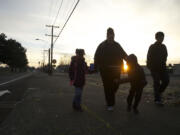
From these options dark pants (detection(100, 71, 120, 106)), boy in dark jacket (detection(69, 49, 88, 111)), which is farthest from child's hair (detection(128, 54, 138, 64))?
boy in dark jacket (detection(69, 49, 88, 111))

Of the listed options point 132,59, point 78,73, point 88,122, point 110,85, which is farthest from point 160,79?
point 88,122

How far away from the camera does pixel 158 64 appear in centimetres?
617

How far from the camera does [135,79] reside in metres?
5.11

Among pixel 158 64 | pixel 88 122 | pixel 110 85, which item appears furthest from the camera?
pixel 158 64

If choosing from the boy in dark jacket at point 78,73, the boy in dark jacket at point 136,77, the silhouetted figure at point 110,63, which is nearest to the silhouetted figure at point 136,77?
the boy in dark jacket at point 136,77

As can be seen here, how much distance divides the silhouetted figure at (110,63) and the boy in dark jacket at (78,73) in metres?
0.43

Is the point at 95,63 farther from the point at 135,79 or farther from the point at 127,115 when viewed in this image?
the point at 127,115

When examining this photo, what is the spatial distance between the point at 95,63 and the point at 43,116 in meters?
1.85

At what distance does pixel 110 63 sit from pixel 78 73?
82 cm

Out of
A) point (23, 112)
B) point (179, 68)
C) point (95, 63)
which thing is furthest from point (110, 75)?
point (179, 68)

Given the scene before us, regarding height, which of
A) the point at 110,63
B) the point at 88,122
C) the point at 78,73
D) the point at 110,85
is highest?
the point at 110,63

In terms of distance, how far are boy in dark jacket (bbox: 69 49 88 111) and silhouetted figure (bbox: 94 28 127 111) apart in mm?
431

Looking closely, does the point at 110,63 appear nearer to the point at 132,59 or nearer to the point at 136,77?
the point at 132,59

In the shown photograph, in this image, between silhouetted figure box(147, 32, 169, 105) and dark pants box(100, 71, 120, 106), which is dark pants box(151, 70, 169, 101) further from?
dark pants box(100, 71, 120, 106)
